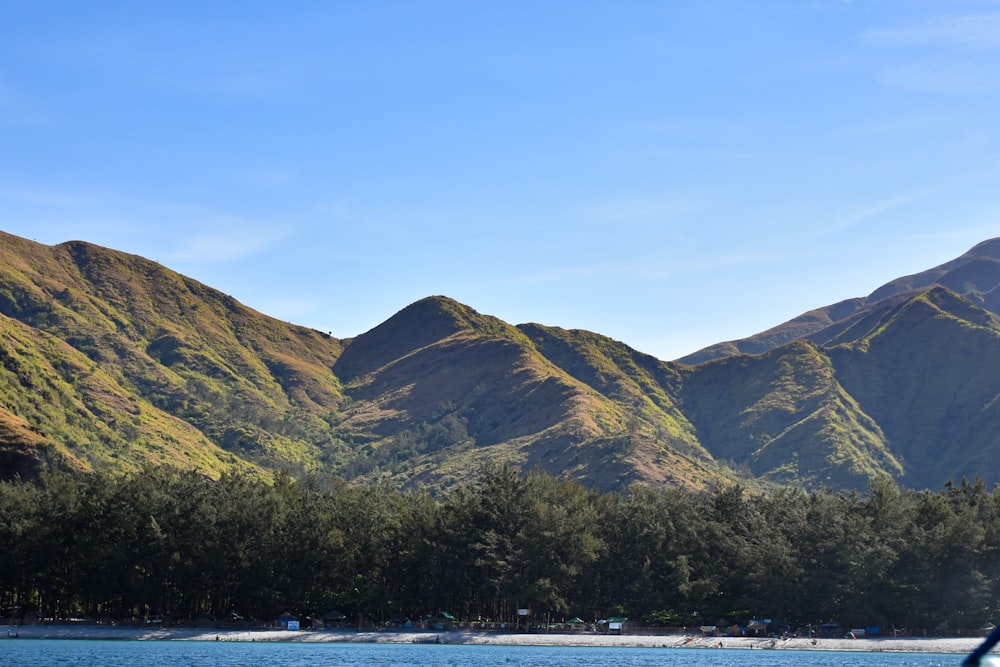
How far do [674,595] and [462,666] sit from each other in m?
44.7

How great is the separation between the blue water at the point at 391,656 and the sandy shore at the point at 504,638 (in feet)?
2.82

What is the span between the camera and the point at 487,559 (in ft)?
410

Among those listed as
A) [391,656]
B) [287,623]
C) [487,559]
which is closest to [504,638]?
[487,559]

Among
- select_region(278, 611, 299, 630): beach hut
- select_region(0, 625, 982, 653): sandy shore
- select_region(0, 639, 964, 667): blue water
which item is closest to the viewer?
select_region(0, 639, 964, 667): blue water

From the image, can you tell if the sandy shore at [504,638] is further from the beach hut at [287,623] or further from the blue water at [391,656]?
the beach hut at [287,623]

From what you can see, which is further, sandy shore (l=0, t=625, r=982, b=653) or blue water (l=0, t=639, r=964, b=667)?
sandy shore (l=0, t=625, r=982, b=653)

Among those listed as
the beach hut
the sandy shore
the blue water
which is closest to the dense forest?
the beach hut

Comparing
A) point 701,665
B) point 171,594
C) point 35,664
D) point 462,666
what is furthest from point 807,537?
point 35,664

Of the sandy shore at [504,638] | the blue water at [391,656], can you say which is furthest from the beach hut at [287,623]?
the blue water at [391,656]

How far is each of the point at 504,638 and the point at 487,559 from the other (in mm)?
9203

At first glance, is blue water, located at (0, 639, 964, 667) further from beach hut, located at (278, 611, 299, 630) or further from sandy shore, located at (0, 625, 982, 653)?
beach hut, located at (278, 611, 299, 630)

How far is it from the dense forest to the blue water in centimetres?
845

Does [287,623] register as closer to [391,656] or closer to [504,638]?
[504,638]

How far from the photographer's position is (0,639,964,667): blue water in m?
86.1
